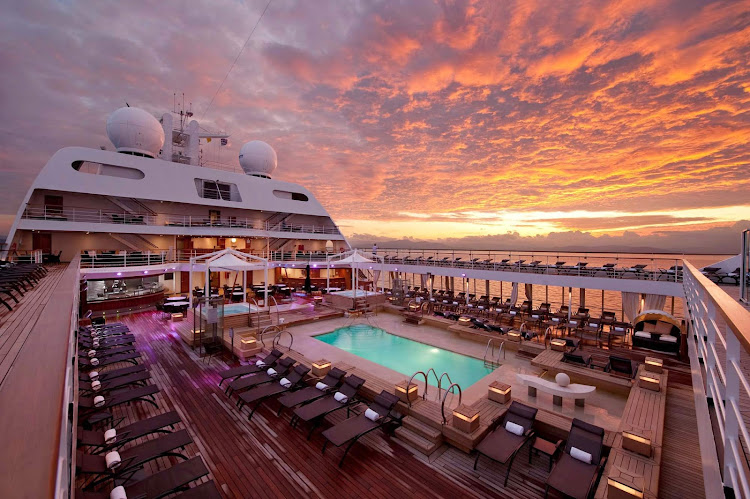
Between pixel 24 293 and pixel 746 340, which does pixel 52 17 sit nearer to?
pixel 24 293

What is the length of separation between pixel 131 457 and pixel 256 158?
26.2 m

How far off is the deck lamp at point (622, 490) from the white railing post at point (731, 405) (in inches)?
130

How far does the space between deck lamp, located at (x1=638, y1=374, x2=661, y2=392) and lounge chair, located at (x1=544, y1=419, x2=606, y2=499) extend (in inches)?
121

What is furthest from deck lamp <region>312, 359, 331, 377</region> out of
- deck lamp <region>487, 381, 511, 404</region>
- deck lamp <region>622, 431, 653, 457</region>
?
deck lamp <region>622, 431, 653, 457</region>

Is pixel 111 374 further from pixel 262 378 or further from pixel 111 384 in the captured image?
pixel 262 378

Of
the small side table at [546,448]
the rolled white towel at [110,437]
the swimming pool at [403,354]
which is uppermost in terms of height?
the rolled white towel at [110,437]

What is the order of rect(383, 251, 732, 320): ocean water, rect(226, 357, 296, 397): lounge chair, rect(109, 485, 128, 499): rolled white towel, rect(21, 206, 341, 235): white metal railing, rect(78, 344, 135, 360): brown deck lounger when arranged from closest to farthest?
rect(109, 485, 128, 499): rolled white towel < rect(226, 357, 296, 397): lounge chair < rect(78, 344, 135, 360): brown deck lounger < rect(383, 251, 732, 320): ocean water < rect(21, 206, 341, 235): white metal railing

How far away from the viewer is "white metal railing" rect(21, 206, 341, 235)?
1757cm

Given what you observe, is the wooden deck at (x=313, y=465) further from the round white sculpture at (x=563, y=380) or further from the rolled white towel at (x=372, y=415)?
the round white sculpture at (x=563, y=380)

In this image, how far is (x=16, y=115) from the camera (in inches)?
708

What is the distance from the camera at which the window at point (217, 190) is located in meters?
23.7

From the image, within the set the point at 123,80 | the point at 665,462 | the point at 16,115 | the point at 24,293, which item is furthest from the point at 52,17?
the point at 665,462

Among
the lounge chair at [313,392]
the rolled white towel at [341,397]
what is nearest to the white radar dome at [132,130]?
the lounge chair at [313,392]

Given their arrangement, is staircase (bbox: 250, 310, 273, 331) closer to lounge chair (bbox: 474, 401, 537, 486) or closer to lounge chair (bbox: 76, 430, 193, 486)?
lounge chair (bbox: 76, 430, 193, 486)
